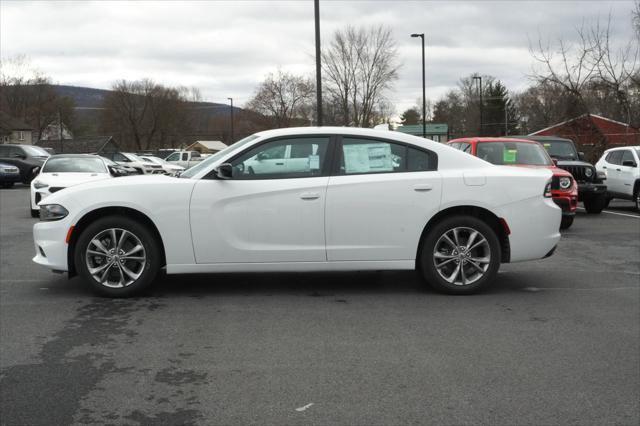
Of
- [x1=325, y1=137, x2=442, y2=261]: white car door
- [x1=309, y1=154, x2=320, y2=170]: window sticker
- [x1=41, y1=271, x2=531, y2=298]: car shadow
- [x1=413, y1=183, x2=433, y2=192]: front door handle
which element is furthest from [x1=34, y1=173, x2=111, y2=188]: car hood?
[x1=413, y1=183, x2=433, y2=192]: front door handle

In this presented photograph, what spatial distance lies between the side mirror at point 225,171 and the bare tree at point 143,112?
310 feet

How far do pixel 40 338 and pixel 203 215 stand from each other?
1.81 metres

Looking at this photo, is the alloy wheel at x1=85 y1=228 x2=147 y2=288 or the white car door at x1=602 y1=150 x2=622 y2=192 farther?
the white car door at x1=602 y1=150 x2=622 y2=192

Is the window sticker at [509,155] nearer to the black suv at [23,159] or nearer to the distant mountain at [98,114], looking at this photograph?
the black suv at [23,159]

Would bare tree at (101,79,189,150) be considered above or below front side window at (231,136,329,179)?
above

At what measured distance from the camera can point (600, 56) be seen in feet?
90.1

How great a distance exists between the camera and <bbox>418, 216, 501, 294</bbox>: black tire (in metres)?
6.50

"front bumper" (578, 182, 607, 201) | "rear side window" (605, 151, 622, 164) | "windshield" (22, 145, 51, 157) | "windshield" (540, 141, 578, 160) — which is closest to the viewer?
"front bumper" (578, 182, 607, 201)

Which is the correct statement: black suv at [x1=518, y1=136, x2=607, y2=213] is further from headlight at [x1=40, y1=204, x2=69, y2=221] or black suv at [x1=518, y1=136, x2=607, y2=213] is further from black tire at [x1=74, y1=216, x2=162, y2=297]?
headlight at [x1=40, y1=204, x2=69, y2=221]

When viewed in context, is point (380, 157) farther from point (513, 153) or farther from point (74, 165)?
point (74, 165)

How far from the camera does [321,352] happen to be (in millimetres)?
4734

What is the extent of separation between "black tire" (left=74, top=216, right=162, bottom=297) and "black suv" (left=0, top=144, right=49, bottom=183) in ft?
87.7

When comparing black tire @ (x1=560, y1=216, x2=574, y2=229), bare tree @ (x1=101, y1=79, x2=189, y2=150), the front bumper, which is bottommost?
black tire @ (x1=560, y1=216, x2=574, y2=229)

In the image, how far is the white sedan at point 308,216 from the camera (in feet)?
20.7
